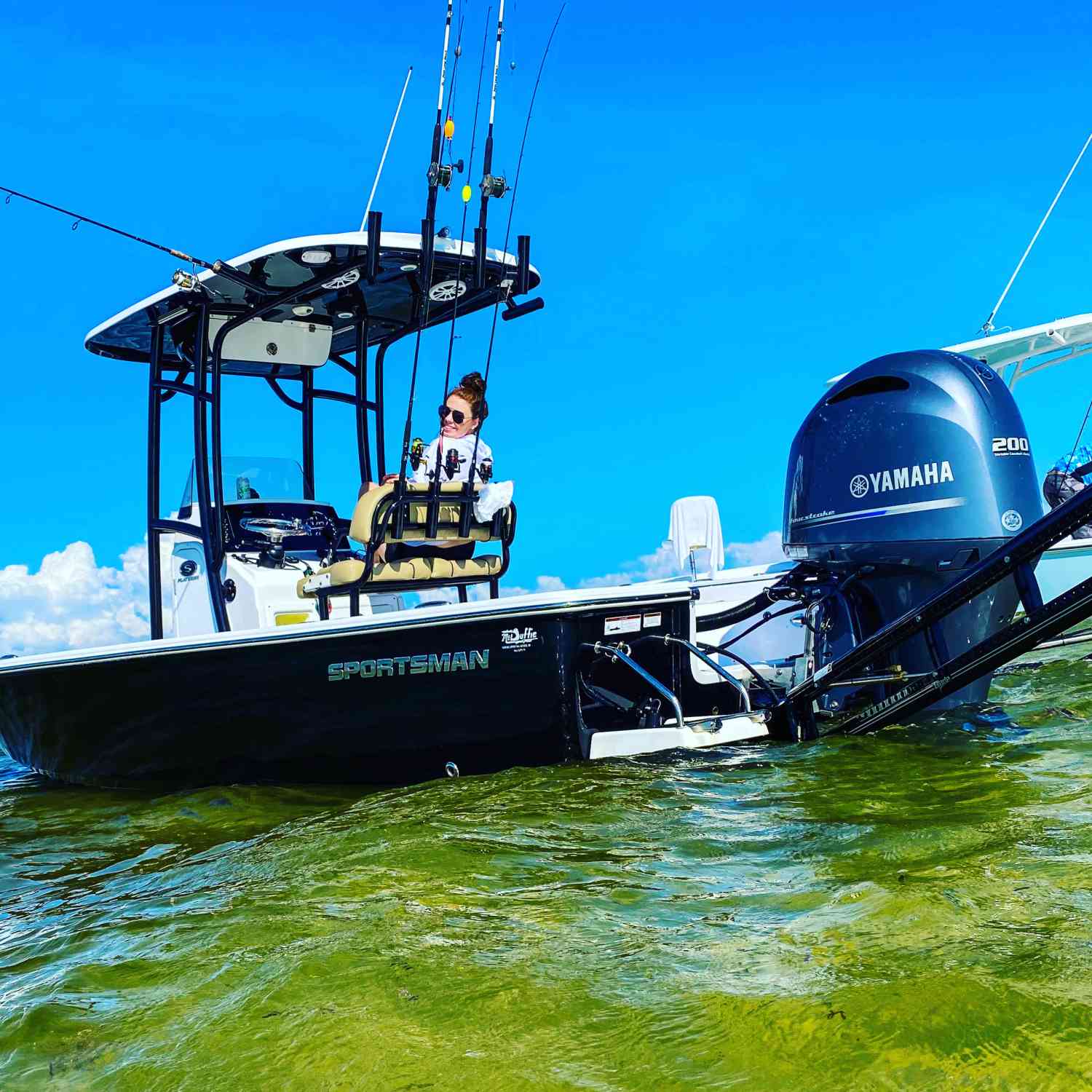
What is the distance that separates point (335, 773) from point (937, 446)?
3.22 m

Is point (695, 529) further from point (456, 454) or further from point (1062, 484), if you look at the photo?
point (1062, 484)

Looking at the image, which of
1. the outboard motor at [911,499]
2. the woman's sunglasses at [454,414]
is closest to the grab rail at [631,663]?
the outboard motor at [911,499]

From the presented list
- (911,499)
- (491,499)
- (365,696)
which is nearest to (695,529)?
(491,499)

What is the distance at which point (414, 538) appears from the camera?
551cm

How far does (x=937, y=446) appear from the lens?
4.65 meters

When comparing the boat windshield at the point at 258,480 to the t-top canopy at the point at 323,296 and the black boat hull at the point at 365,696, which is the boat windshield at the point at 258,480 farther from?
the black boat hull at the point at 365,696

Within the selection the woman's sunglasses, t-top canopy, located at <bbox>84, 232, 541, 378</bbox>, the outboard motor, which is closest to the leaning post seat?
the woman's sunglasses

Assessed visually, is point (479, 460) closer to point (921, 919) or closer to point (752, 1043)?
point (921, 919)

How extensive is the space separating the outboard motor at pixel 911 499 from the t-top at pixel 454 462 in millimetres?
1772

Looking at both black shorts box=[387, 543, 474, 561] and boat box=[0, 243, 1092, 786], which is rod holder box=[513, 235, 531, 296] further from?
black shorts box=[387, 543, 474, 561]

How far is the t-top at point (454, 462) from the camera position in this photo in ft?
18.2

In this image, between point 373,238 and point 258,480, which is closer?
point 373,238

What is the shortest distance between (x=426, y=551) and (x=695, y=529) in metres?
1.70

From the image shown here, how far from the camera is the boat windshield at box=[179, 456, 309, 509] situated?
22.8 ft
